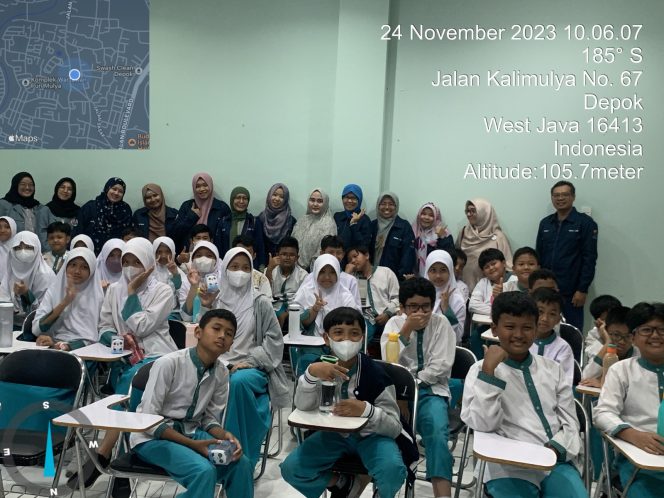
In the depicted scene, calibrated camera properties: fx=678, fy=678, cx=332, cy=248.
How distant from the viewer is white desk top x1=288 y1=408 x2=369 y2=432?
2.64m

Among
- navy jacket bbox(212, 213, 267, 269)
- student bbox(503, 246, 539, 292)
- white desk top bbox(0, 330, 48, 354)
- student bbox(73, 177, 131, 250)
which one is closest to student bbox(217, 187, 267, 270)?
navy jacket bbox(212, 213, 267, 269)

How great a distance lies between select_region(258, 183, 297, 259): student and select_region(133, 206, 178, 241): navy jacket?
3.22 feet

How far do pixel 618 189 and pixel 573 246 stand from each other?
81 cm

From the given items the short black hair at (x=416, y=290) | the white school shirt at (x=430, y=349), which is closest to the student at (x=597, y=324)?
the white school shirt at (x=430, y=349)

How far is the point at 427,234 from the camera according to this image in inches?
269

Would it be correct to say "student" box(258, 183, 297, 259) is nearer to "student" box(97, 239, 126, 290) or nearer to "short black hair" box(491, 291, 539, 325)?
"student" box(97, 239, 126, 290)

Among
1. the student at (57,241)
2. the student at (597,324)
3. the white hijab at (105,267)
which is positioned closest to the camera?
the student at (597,324)

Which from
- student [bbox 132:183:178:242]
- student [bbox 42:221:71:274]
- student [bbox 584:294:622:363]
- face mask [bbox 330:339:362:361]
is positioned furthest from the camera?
student [bbox 132:183:178:242]

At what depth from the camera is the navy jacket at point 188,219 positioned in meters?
7.13

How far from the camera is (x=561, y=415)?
2820mm

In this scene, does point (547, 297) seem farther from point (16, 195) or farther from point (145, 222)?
point (16, 195)

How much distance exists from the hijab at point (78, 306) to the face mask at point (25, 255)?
1157 millimetres

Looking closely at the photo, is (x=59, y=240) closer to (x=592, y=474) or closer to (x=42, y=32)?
(x=42, y=32)

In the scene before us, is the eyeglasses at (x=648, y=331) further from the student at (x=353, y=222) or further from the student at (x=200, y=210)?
the student at (x=200, y=210)
